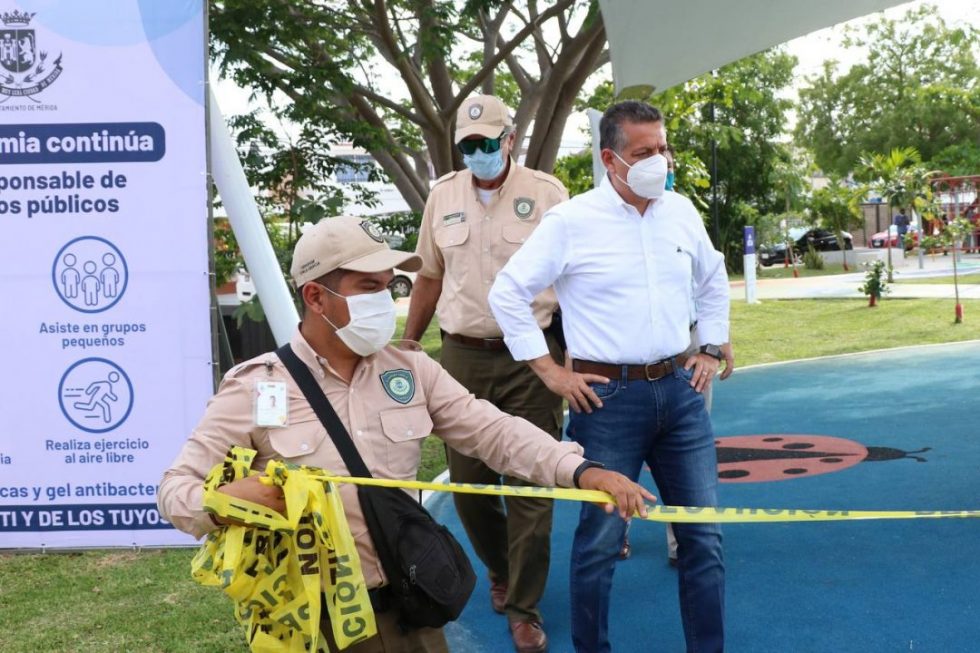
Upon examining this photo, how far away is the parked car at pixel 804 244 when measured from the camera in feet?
117

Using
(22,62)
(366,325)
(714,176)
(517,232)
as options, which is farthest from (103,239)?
(714,176)

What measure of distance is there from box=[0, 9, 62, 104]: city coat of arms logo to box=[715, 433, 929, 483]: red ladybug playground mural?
443cm

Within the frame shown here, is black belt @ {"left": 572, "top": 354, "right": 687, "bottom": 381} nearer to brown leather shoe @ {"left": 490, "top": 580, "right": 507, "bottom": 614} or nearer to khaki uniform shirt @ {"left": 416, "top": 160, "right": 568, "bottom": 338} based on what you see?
khaki uniform shirt @ {"left": 416, "top": 160, "right": 568, "bottom": 338}

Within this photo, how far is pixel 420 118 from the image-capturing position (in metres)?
12.8

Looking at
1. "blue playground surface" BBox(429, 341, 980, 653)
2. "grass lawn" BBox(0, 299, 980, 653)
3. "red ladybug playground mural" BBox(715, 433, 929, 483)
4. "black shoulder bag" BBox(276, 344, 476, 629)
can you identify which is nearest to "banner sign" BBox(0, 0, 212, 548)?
"grass lawn" BBox(0, 299, 980, 653)

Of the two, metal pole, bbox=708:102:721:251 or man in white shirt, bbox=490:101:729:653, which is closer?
man in white shirt, bbox=490:101:729:653

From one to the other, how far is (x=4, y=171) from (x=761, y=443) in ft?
17.5

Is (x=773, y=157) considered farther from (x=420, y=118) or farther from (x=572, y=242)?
(x=572, y=242)

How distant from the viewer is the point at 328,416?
8.68 ft

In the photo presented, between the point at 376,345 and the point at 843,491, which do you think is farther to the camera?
the point at 843,491

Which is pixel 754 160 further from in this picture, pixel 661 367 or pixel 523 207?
pixel 661 367

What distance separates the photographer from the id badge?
2.57 m

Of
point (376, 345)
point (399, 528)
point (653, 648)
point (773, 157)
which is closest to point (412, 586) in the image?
point (399, 528)

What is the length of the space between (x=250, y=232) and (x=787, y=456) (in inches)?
158
